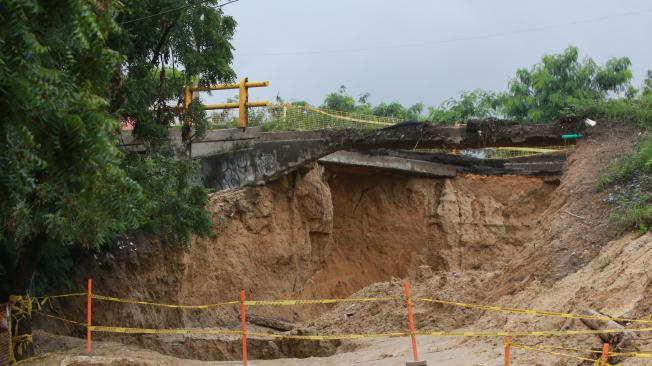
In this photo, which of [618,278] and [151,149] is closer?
[618,278]

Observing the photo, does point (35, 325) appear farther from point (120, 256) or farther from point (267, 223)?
point (267, 223)

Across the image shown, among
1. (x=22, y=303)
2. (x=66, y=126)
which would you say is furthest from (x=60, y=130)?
(x=22, y=303)

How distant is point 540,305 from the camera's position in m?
13.5

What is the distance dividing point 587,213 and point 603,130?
133 inches

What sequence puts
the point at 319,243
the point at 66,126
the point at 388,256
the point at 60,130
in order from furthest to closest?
the point at 388,256 → the point at 319,243 → the point at 60,130 → the point at 66,126

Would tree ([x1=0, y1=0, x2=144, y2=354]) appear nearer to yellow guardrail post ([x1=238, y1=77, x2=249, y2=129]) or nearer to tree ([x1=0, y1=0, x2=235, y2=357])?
tree ([x1=0, y1=0, x2=235, y2=357])

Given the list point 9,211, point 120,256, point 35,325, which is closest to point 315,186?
point 120,256

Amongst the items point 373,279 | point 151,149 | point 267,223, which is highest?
point 151,149

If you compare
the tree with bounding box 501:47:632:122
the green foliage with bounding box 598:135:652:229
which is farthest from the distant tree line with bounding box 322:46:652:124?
the green foliage with bounding box 598:135:652:229

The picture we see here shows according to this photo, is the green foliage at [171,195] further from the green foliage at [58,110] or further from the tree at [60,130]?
the green foliage at [58,110]

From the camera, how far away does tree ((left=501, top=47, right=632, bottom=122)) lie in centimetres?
3375

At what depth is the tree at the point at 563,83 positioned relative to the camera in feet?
111

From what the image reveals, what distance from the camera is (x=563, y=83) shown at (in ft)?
113

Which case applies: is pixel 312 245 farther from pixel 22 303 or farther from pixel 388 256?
pixel 22 303
